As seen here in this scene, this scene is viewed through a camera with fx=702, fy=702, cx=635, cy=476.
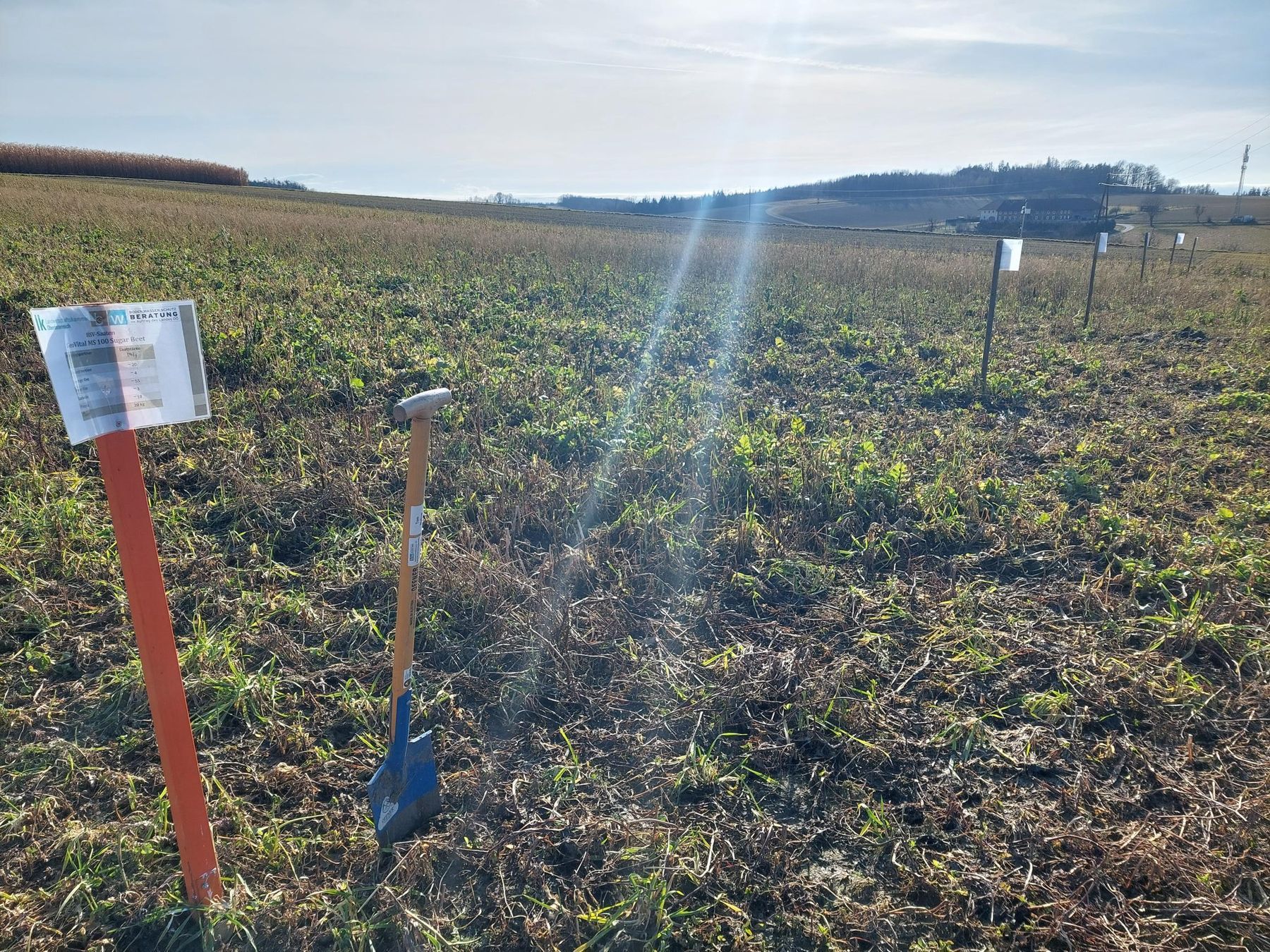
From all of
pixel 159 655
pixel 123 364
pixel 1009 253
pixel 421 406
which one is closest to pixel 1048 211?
pixel 1009 253

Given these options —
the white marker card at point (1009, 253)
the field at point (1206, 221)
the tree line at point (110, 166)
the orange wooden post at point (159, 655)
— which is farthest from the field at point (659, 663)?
the tree line at point (110, 166)

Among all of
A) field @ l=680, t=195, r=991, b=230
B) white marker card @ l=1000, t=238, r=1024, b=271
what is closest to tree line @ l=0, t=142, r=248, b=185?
field @ l=680, t=195, r=991, b=230

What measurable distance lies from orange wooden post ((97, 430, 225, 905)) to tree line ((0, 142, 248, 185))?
58.3 meters

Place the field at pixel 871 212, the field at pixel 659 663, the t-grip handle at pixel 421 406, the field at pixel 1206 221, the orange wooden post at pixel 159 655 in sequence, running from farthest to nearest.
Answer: the field at pixel 871 212 → the field at pixel 1206 221 → the field at pixel 659 663 → the t-grip handle at pixel 421 406 → the orange wooden post at pixel 159 655

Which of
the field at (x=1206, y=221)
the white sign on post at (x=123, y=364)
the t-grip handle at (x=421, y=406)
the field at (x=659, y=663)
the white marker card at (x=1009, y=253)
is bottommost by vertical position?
the field at (x=659, y=663)

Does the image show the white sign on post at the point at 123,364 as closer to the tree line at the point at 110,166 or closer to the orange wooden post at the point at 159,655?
the orange wooden post at the point at 159,655

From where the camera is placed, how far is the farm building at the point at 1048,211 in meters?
53.4

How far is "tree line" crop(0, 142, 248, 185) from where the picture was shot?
1834 inches

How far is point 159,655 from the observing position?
1.92m

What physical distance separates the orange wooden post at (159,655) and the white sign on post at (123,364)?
0.08 m

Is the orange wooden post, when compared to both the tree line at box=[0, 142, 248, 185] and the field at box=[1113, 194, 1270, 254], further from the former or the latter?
the tree line at box=[0, 142, 248, 185]

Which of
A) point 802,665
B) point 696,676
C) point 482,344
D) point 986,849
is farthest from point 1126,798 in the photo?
point 482,344

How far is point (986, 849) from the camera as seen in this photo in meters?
2.54

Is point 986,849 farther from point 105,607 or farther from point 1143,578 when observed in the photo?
point 105,607
